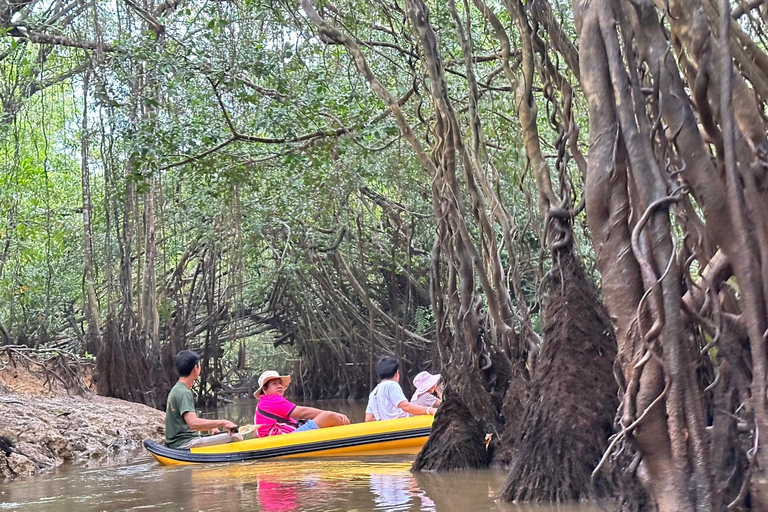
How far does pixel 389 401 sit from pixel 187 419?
1.42 m

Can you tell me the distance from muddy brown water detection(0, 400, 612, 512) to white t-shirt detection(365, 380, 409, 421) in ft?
1.77

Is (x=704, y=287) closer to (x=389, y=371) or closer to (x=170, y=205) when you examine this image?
(x=389, y=371)

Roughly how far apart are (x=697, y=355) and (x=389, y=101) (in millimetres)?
→ 3496

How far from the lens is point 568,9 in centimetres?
835

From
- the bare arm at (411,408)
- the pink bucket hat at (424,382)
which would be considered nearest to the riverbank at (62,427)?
the bare arm at (411,408)

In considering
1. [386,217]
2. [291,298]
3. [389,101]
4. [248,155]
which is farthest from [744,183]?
[291,298]

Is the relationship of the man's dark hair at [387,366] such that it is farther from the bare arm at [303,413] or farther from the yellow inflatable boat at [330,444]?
the bare arm at [303,413]

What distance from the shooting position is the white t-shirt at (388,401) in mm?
6703

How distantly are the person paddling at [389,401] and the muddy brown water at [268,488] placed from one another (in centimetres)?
53

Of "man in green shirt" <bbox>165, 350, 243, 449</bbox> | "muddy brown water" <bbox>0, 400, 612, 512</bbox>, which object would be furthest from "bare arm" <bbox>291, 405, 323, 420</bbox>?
"muddy brown water" <bbox>0, 400, 612, 512</bbox>

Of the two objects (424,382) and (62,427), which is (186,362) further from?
(62,427)

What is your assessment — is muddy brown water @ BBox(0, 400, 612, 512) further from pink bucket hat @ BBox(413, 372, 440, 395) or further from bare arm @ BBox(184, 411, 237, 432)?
pink bucket hat @ BBox(413, 372, 440, 395)

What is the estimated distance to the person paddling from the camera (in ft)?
21.7

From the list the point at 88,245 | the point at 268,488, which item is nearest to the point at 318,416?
the point at 268,488
